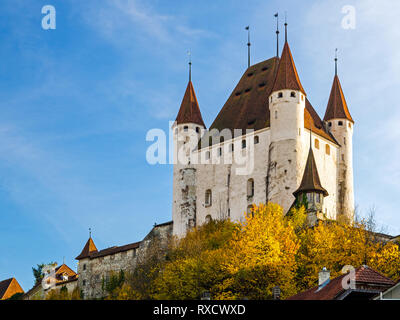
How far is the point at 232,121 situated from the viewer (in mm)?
72062

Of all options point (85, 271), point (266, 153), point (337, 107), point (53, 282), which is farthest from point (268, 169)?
point (53, 282)

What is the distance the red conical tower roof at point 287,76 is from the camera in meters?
66.5

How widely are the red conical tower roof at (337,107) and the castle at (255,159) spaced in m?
0.09

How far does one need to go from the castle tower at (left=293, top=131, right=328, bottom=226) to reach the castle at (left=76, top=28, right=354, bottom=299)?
0.07 metres

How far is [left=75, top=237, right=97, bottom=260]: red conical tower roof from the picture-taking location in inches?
3004

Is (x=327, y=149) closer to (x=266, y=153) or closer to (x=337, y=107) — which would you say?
(x=337, y=107)

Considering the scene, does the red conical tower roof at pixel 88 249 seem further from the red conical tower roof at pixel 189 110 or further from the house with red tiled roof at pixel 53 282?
the red conical tower roof at pixel 189 110

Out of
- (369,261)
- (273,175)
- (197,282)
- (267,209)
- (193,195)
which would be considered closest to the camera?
(369,261)

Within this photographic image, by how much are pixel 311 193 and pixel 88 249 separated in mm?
27251

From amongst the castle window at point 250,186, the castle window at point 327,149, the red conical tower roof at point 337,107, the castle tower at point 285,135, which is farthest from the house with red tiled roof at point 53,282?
the red conical tower roof at point 337,107

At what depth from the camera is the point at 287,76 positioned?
67.1m
